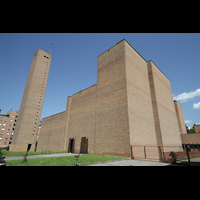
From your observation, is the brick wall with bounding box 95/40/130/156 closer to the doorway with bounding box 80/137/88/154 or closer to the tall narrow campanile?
the doorway with bounding box 80/137/88/154

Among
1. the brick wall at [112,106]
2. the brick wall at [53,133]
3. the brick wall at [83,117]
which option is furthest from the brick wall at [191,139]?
the brick wall at [53,133]

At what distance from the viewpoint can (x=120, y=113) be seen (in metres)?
17.8

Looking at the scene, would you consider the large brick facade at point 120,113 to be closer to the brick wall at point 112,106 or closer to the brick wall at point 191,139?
the brick wall at point 112,106

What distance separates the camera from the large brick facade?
17.2 m

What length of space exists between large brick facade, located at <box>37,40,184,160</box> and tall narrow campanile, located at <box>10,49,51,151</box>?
1063cm

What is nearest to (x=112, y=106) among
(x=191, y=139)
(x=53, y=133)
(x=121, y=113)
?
(x=121, y=113)

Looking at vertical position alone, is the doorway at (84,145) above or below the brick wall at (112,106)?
below

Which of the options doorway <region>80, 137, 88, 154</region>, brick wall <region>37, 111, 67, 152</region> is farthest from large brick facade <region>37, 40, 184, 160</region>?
brick wall <region>37, 111, 67, 152</region>

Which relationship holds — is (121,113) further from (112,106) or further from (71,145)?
(71,145)

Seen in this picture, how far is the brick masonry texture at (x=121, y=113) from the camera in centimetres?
1717
